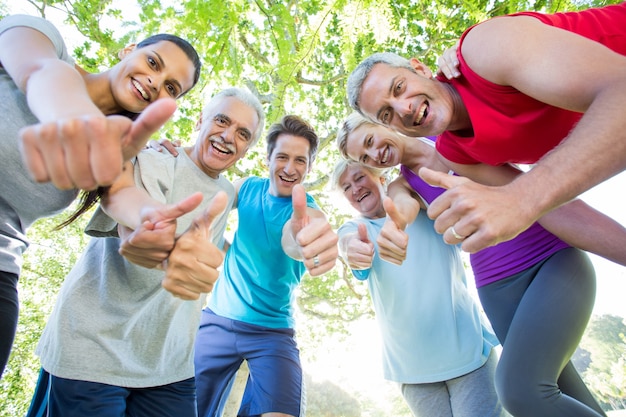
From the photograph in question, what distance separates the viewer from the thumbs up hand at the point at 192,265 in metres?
1.09

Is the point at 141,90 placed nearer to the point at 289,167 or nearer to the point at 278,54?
the point at 278,54

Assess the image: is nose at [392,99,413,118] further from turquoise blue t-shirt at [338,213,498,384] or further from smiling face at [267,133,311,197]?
smiling face at [267,133,311,197]

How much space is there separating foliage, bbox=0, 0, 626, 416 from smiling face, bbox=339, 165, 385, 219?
768 mm

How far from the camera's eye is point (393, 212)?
5.50 feet

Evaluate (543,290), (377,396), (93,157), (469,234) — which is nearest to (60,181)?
(93,157)

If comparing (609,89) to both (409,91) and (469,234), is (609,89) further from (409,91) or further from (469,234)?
(409,91)

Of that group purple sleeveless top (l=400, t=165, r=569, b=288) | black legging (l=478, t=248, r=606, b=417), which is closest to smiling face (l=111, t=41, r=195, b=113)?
purple sleeveless top (l=400, t=165, r=569, b=288)

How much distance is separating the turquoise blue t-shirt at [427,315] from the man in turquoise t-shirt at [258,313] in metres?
0.60

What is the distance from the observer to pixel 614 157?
37.5 inches

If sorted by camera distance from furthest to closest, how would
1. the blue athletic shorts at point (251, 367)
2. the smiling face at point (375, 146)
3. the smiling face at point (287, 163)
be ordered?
the smiling face at point (287, 163), the smiling face at point (375, 146), the blue athletic shorts at point (251, 367)

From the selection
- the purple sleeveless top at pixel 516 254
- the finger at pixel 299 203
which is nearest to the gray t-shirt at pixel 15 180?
the finger at pixel 299 203

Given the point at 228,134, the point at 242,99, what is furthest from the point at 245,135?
the point at 242,99

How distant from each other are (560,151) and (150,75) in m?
1.69

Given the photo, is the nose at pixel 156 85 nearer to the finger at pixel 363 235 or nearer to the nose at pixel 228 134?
the nose at pixel 228 134
